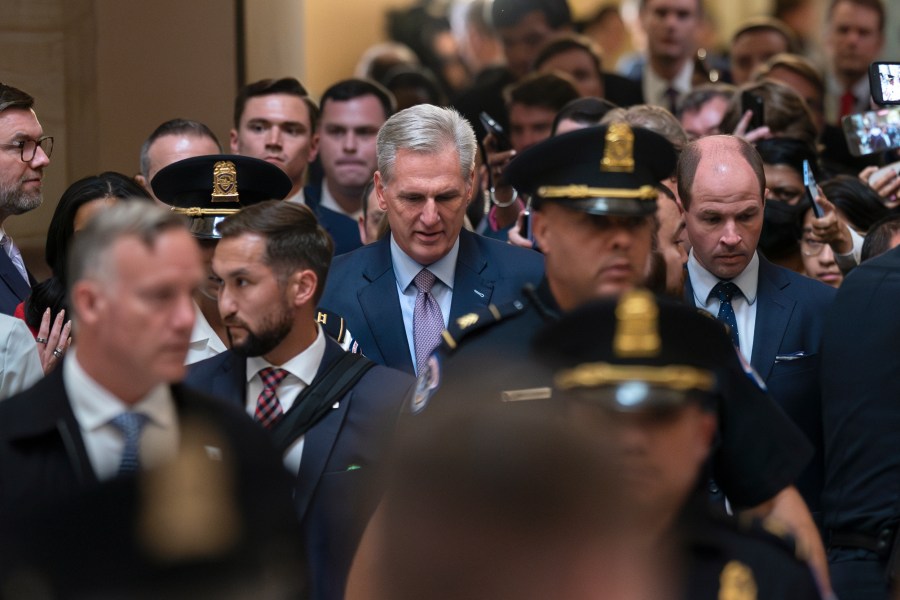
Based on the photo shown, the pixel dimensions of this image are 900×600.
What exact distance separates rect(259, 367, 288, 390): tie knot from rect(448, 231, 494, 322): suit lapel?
1.08m

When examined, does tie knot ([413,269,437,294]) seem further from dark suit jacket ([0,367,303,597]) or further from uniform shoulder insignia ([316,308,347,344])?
dark suit jacket ([0,367,303,597])

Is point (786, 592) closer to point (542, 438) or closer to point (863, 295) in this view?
point (542, 438)

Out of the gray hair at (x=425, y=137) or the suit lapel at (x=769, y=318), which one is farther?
the gray hair at (x=425, y=137)

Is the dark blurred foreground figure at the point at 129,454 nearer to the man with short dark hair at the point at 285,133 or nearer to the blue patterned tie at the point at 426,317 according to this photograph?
the blue patterned tie at the point at 426,317

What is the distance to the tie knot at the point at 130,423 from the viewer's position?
3332 mm

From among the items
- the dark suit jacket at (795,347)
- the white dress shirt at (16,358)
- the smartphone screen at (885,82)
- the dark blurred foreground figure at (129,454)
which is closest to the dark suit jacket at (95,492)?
the dark blurred foreground figure at (129,454)

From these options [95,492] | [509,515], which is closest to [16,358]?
[95,492]

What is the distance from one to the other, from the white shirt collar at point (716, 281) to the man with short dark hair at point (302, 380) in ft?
4.30

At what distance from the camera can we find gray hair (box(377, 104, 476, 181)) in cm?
559

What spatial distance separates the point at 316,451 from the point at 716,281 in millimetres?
1712

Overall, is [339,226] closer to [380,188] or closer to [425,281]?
[380,188]

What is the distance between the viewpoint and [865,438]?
15.4 feet

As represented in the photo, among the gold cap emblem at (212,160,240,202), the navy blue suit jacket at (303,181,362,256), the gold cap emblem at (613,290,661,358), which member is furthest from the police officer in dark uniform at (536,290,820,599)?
the navy blue suit jacket at (303,181,362,256)

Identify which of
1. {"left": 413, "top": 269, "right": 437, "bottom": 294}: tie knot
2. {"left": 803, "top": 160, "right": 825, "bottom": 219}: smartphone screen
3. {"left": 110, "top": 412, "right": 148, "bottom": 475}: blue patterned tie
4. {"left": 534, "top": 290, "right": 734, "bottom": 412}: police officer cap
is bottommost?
{"left": 413, "top": 269, "right": 437, "bottom": 294}: tie knot
